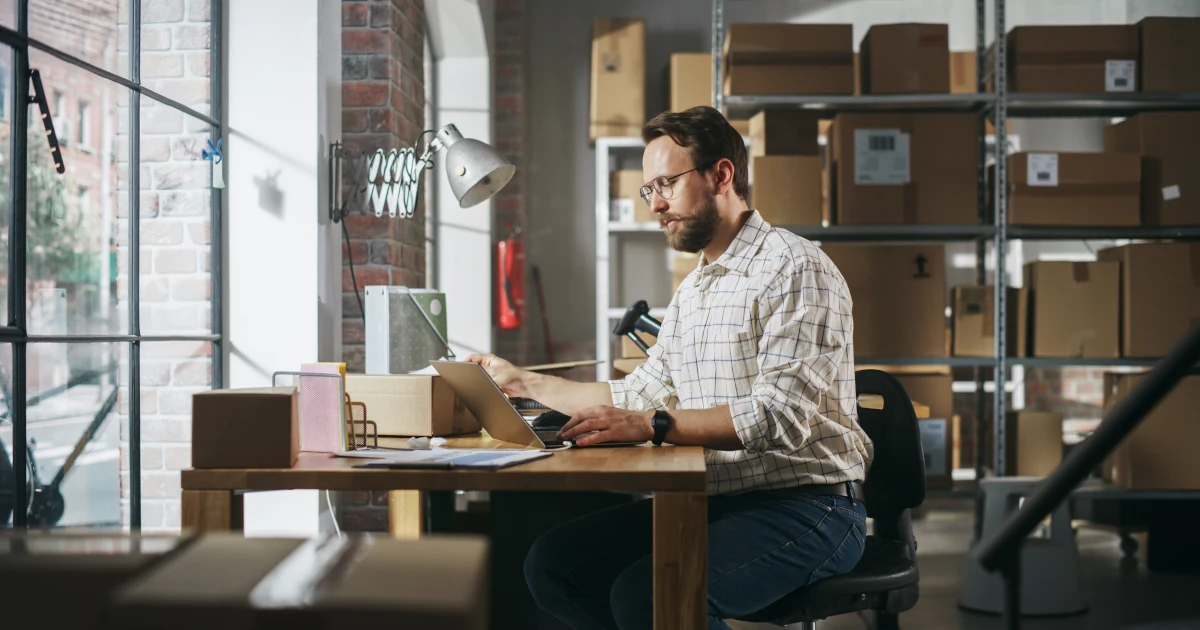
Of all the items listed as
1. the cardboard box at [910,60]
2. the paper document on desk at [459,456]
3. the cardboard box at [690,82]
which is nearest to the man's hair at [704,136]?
the paper document on desk at [459,456]

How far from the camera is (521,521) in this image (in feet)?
7.93

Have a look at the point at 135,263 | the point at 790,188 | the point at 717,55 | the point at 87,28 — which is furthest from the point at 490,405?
the point at 717,55

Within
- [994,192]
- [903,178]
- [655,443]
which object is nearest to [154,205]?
[655,443]

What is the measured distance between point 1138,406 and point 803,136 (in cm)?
284

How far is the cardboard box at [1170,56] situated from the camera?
3375mm

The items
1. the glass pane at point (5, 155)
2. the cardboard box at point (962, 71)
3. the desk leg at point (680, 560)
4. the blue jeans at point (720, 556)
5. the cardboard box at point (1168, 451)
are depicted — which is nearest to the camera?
the desk leg at point (680, 560)

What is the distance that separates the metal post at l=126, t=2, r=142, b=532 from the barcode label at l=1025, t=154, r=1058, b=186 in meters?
2.75

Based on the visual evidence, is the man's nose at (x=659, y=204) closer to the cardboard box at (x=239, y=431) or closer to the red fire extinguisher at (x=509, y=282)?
the cardboard box at (x=239, y=431)

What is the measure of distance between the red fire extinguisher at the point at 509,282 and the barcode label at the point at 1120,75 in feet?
8.90

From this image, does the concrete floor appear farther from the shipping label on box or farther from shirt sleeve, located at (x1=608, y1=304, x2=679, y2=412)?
the shipping label on box

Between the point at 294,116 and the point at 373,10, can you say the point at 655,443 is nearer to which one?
the point at 294,116

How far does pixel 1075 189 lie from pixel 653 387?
6.82ft

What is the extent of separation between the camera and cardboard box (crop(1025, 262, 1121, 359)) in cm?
334

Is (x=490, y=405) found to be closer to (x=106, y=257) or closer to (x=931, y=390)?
(x=106, y=257)
